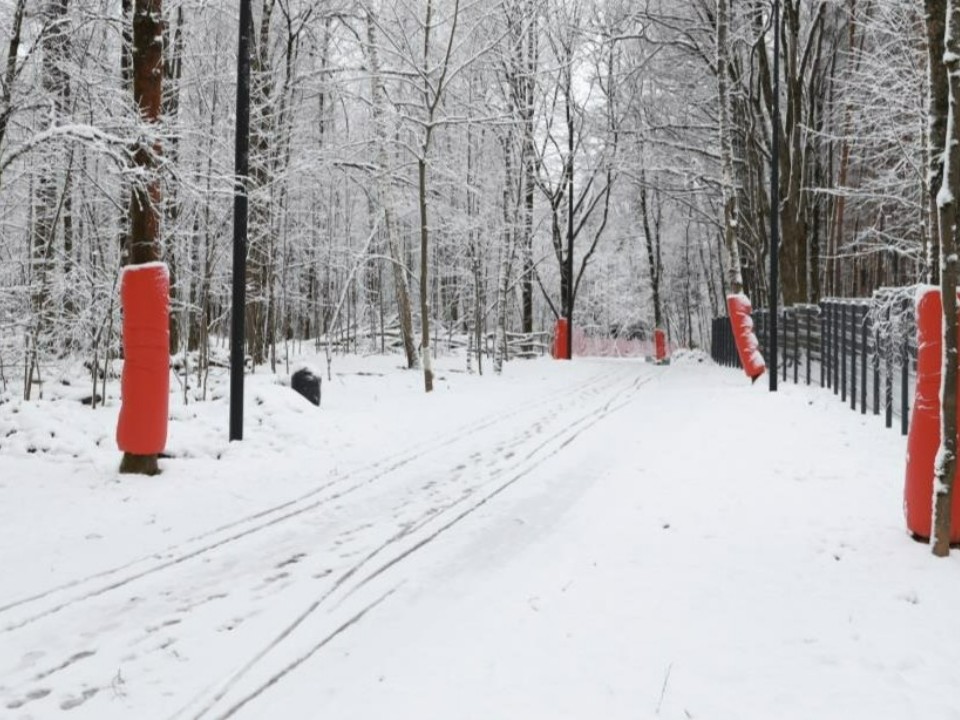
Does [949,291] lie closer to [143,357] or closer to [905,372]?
[905,372]

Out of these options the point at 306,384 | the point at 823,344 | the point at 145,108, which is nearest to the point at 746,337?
the point at 823,344

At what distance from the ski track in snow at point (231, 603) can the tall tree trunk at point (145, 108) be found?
2043mm

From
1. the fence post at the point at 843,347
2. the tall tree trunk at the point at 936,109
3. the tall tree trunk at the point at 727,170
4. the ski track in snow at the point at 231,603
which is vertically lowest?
the ski track in snow at the point at 231,603

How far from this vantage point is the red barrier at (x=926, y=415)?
5570 millimetres

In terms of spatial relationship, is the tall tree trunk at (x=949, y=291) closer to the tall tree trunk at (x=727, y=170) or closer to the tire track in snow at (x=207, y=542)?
the tire track in snow at (x=207, y=542)

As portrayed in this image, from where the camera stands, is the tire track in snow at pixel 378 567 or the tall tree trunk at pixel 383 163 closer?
the tire track in snow at pixel 378 567

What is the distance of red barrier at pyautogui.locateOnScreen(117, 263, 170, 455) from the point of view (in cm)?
764

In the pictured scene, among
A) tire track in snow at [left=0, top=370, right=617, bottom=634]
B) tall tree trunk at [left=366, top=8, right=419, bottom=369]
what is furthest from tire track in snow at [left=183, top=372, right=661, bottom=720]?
tall tree trunk at [left=366, top=8, right=419, bottom=369]

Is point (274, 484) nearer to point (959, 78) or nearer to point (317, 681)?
point (317, 681)

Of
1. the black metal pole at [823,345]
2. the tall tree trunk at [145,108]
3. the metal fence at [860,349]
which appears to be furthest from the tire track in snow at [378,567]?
the black metal pole at [823,345]

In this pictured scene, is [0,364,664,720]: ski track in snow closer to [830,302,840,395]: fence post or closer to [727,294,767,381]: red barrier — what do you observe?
[830,302,840,395]: fence post

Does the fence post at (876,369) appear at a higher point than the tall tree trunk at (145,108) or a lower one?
lower

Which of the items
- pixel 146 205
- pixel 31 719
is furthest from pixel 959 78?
pixel 146 205

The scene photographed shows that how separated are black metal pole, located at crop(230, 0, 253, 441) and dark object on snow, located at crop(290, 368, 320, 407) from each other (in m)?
3.24
